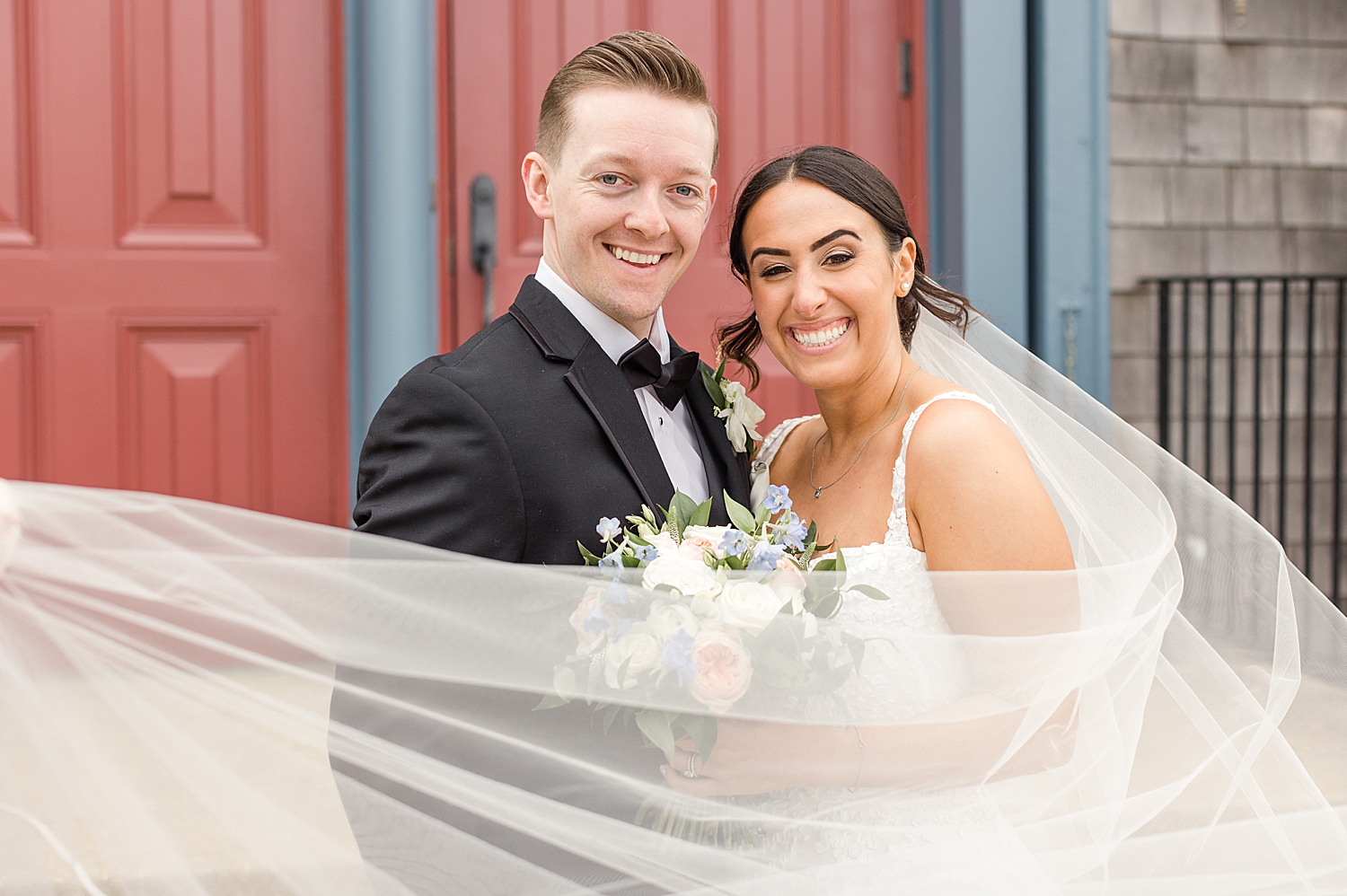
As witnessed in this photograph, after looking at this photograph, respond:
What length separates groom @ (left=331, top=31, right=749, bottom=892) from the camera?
1.54m

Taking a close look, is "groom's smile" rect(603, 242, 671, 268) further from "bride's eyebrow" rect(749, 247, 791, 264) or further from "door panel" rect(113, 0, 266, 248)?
"door panel" rect(113, 0, 266, 248)

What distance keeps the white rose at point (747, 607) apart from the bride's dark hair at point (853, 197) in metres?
0.94

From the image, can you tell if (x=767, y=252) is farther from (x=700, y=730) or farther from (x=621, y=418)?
(x=700, y=730)

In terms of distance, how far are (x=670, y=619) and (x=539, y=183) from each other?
1.08 meters

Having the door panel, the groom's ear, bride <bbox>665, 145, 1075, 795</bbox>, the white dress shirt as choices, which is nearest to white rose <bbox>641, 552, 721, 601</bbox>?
bride <bbox>665, 145, 1075, 795</bbox>

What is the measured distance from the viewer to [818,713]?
5.45ft

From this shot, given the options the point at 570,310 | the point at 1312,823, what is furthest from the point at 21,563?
the point at 1312,823

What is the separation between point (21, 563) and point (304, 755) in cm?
47

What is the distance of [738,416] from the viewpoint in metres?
2.33

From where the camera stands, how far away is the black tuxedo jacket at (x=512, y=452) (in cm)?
175

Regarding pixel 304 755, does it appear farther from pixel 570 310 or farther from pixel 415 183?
pixel 415 183

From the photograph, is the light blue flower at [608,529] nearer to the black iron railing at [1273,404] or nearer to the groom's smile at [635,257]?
the groom's smile at [635,257]

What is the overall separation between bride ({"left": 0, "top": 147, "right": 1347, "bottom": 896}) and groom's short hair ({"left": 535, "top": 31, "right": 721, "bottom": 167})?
0.27 metres

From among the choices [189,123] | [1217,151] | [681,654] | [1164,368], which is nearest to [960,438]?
[681,654]
